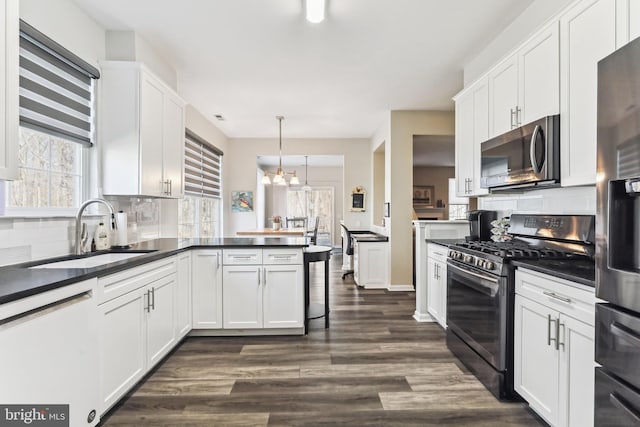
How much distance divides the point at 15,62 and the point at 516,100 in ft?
10.2

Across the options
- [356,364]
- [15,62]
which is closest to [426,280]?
[356,364]

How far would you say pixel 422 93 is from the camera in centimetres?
434

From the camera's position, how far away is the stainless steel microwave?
2080 mm

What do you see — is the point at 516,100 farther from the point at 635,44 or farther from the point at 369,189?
the point at 369,189

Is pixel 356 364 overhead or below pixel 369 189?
below

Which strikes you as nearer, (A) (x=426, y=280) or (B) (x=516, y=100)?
(B) (x=516, y=100)

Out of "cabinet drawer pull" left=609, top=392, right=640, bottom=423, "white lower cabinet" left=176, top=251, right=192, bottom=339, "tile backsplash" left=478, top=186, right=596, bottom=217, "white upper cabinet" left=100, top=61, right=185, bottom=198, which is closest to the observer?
"cabinet drawer pull" left=609, top=392, right=640, bottom=423

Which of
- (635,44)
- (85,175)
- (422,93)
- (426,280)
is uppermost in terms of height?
(422,93)

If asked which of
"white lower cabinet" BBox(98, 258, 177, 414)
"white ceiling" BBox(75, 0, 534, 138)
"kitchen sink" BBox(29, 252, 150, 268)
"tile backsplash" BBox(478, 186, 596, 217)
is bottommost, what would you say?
"white lower cabinet" BBox(98, 258, 177, 414)

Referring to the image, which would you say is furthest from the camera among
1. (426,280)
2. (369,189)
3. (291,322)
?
(369,189)

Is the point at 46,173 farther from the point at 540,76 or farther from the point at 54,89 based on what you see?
the point at 540,76

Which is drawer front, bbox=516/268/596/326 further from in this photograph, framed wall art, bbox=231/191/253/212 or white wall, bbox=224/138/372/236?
framed wall art, bbox=231/191/253/212

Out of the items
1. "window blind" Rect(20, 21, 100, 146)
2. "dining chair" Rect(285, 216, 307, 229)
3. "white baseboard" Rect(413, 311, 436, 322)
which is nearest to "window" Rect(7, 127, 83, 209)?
"window blind" Rect(20, 21, 100, 146)

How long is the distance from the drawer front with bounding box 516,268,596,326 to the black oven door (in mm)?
132
